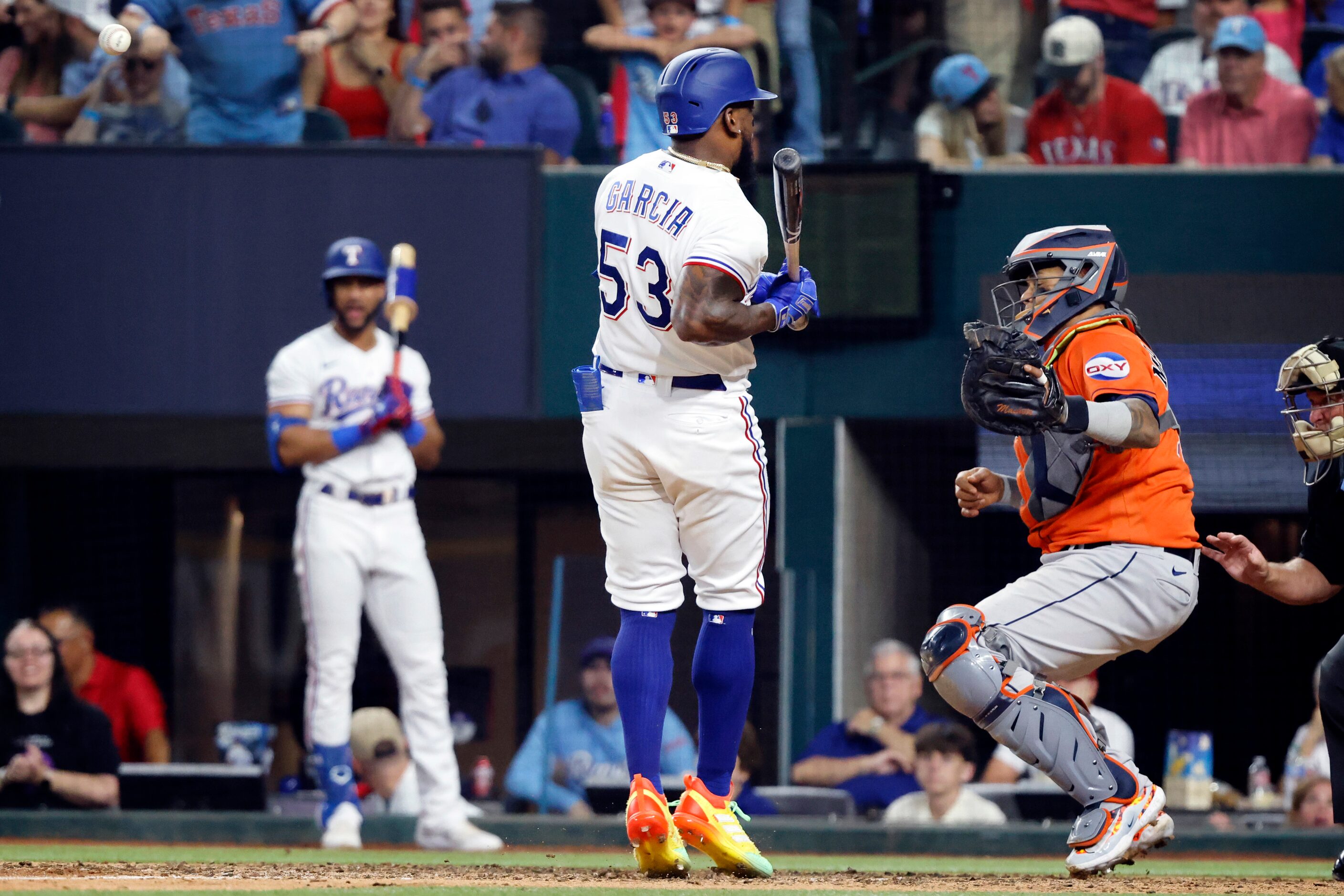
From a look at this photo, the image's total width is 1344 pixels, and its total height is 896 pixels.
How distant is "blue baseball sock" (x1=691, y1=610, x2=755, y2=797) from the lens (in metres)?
4.72

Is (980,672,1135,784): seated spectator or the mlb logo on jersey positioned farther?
(980,672,1135,784): seated spectator

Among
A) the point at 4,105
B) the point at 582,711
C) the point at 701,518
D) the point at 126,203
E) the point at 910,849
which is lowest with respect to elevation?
the point at 910,849

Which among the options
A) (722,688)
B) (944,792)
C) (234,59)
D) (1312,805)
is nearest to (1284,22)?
(1312,805)

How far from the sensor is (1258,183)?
9383 millimetres

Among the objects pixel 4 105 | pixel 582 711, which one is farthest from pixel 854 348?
pixel 4 105

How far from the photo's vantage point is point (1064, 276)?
4891 millimetres

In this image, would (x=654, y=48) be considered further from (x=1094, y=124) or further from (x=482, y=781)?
(x=482, y=781)

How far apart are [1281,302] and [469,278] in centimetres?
420

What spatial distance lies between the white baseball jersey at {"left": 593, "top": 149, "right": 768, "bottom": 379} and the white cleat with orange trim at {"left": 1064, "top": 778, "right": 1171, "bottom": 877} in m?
1.47

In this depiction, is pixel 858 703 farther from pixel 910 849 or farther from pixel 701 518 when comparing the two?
pixel 701 518

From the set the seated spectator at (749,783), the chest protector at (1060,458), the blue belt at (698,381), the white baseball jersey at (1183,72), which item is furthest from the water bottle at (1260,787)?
the blue belt at (698,381)

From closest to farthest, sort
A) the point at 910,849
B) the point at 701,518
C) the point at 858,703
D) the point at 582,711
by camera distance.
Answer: the point at 701,518, the point at 910,849, the point at 582,711, the point at 858,703

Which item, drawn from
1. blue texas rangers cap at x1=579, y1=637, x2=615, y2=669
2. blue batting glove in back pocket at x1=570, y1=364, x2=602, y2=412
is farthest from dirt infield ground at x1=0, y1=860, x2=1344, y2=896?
blue texas rangers cap at x1=579, y1=637, x2=615, y2=669

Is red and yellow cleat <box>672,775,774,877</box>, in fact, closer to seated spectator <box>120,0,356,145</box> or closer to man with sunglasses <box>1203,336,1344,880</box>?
man with sunglasses <box>1203,336,1344,880</box>
